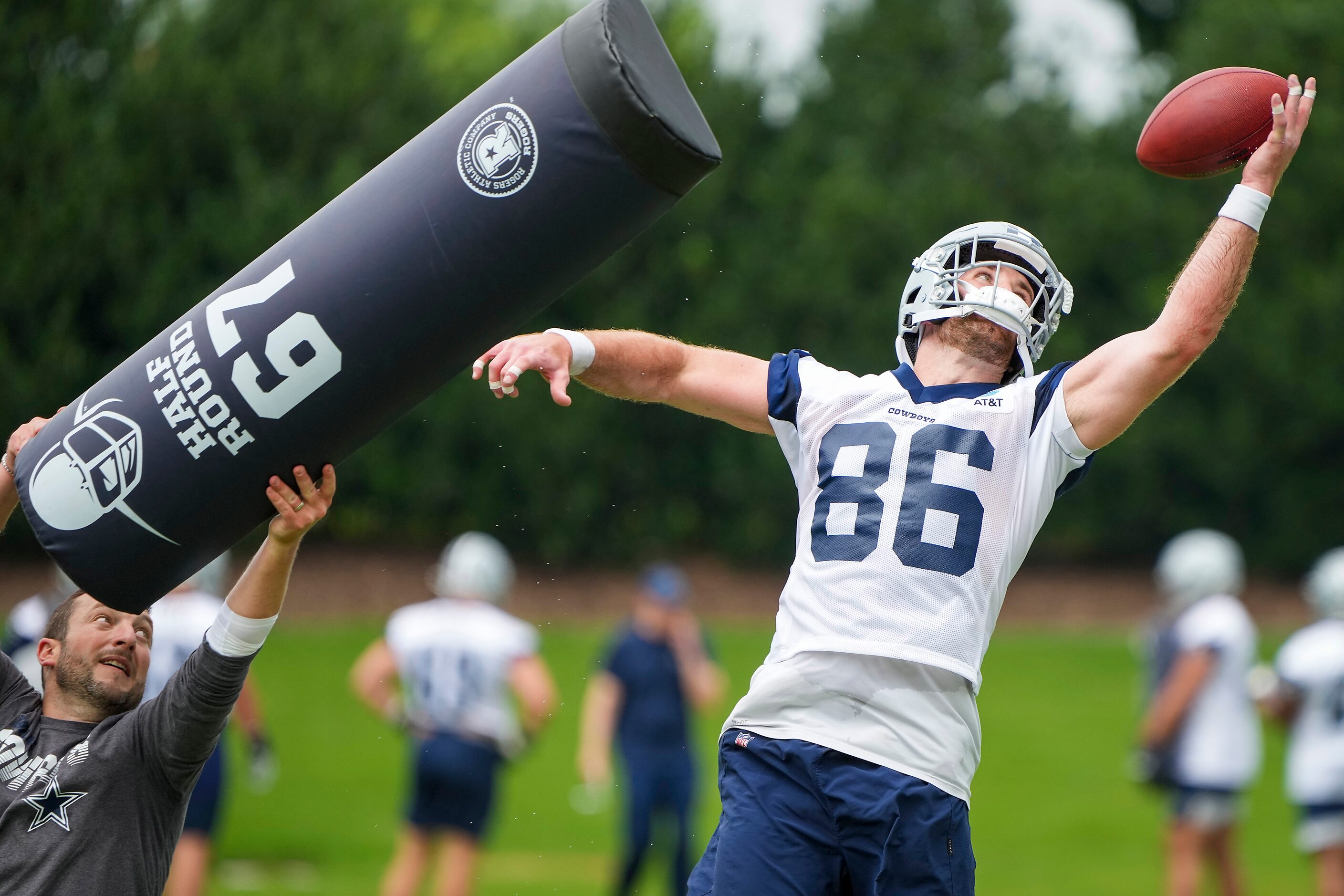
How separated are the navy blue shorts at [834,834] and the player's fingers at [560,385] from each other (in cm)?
91

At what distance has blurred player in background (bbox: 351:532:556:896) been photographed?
8180 millimetres

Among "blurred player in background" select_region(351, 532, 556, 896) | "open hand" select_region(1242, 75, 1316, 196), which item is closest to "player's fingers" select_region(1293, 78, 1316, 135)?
"open hand" select_region(1242, 75, 1316, 196)

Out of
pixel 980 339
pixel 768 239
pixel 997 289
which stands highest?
pixel 768 239

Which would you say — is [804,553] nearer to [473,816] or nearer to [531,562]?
[473,816]

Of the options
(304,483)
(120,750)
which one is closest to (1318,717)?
(304,483)

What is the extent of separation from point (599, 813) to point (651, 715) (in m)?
4.39

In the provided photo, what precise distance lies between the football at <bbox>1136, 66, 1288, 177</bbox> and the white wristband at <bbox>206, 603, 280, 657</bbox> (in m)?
2.55

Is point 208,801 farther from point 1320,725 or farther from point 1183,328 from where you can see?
point 1183,328

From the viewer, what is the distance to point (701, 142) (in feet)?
11.1

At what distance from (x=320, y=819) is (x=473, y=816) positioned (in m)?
4.74

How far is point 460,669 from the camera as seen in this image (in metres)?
8.23

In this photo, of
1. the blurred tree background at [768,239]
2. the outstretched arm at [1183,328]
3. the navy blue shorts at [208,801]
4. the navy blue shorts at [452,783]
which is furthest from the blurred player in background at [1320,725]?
the blurred tree background at [768,239]

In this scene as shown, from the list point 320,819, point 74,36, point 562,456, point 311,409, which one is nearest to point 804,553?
point 311,409

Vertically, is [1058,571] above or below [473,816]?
above
